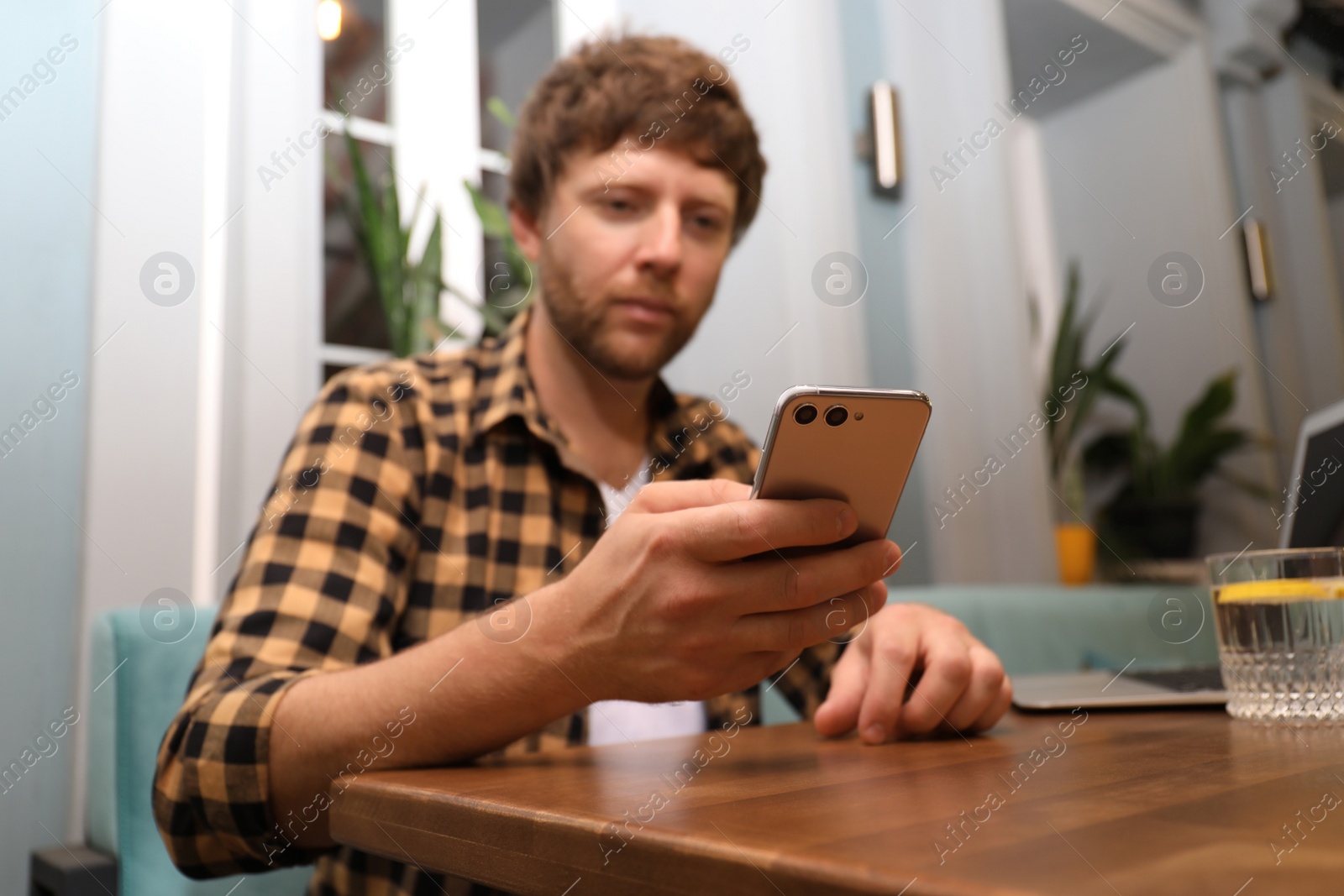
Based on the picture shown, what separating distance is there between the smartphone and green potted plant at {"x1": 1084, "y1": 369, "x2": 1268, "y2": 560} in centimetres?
245

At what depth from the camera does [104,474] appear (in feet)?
4.45

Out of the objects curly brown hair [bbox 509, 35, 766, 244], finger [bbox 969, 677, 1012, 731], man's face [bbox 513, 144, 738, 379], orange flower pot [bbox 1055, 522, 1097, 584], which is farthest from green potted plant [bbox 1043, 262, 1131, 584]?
finger [bbox 969, 677, 1012, 731]

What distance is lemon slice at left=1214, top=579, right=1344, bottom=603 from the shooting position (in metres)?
0.58

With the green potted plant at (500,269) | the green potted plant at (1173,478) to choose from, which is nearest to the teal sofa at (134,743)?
the green potted plant at (500,269)

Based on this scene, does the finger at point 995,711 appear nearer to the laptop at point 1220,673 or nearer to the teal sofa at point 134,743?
the laptop at point 1220,673

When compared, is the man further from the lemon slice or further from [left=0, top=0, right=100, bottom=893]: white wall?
[left=0, top=0, right=100, bottom=893]: white wall

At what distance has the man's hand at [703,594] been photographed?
18.4 inches

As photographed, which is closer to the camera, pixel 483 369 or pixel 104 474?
pixel 483 369

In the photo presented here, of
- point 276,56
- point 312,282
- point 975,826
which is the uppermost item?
point 276,56

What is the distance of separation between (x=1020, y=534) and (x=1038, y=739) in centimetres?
190

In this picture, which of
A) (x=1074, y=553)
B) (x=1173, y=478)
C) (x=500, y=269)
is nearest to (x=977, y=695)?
(x=500, y=269)

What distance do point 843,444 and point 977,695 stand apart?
0.29 metres

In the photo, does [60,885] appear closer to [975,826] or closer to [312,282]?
[975,826]

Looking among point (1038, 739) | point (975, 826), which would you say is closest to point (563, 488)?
point (1038, 739)
